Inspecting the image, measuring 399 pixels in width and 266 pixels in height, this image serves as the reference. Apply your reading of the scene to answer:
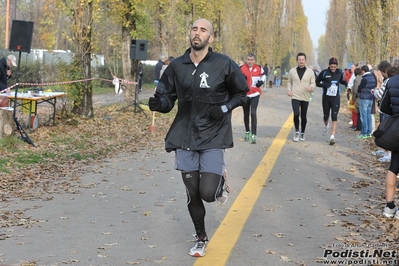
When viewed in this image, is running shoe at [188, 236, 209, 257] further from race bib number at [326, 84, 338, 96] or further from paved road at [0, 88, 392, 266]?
race bib number at [326, 84, 338, 96]

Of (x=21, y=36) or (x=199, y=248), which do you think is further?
(x=21, y=36)

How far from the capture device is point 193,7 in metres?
33.2

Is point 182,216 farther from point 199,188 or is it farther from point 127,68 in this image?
point 127,68

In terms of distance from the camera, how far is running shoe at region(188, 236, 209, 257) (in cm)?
639

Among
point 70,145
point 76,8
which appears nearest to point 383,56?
point 76,8

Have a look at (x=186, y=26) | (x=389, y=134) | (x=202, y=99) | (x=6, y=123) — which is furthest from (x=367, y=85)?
(x=186, y=26)

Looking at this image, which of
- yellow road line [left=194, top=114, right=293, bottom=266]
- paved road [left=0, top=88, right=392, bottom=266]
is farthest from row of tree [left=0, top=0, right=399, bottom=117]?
yellow road line [left=194, top=114, right=293, bottom=266]

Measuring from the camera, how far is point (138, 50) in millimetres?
24219

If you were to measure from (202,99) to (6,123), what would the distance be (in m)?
8.97

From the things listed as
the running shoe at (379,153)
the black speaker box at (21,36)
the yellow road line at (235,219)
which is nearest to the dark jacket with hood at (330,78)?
the running shoe at (379,153)

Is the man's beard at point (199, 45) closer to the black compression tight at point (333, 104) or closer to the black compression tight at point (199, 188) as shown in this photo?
the black compression tight at point (199, 188)

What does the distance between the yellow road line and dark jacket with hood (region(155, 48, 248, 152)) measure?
39.1 inches

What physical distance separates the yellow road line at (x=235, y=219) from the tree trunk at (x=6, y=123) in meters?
5.27

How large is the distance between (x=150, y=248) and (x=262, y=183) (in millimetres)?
4212
